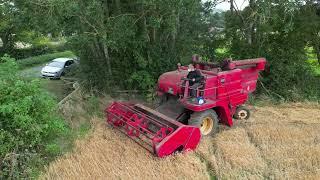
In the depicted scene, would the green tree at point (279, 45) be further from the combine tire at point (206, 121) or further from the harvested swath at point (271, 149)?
the combine tire at point (206, 121)

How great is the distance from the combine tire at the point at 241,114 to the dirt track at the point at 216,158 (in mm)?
692

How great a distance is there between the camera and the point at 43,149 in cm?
767

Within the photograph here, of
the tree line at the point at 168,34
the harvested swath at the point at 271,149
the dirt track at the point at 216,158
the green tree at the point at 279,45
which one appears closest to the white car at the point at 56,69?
the tree line at the point at 168,34

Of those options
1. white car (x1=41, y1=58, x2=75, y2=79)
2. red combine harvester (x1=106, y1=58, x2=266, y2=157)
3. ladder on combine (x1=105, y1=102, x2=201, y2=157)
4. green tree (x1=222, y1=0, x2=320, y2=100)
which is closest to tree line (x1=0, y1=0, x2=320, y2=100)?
green tree (x1=222, y1=0, x2=320, y2=100)

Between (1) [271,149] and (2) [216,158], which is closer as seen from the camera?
(2) [216,158]

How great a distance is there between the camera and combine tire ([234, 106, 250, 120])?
1030cm

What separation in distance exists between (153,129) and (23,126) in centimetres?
316

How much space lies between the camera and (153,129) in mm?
8930

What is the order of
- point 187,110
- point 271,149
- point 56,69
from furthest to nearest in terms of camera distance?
point 56,69 < point 187,110 < point 271,149

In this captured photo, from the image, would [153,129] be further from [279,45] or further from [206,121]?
[279,45]

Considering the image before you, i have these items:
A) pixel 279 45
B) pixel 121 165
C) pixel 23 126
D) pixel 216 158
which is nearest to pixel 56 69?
pixel 279 45

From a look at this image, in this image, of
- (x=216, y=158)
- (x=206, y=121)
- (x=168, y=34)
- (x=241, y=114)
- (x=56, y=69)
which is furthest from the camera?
(x=56, y=69)

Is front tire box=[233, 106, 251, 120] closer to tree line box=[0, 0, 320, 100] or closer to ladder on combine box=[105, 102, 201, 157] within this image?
ladder on combine box=[105, 102, 201, 157]

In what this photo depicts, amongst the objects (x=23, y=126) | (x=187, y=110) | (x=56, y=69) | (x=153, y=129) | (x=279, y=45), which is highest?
(x=279, y=45)
